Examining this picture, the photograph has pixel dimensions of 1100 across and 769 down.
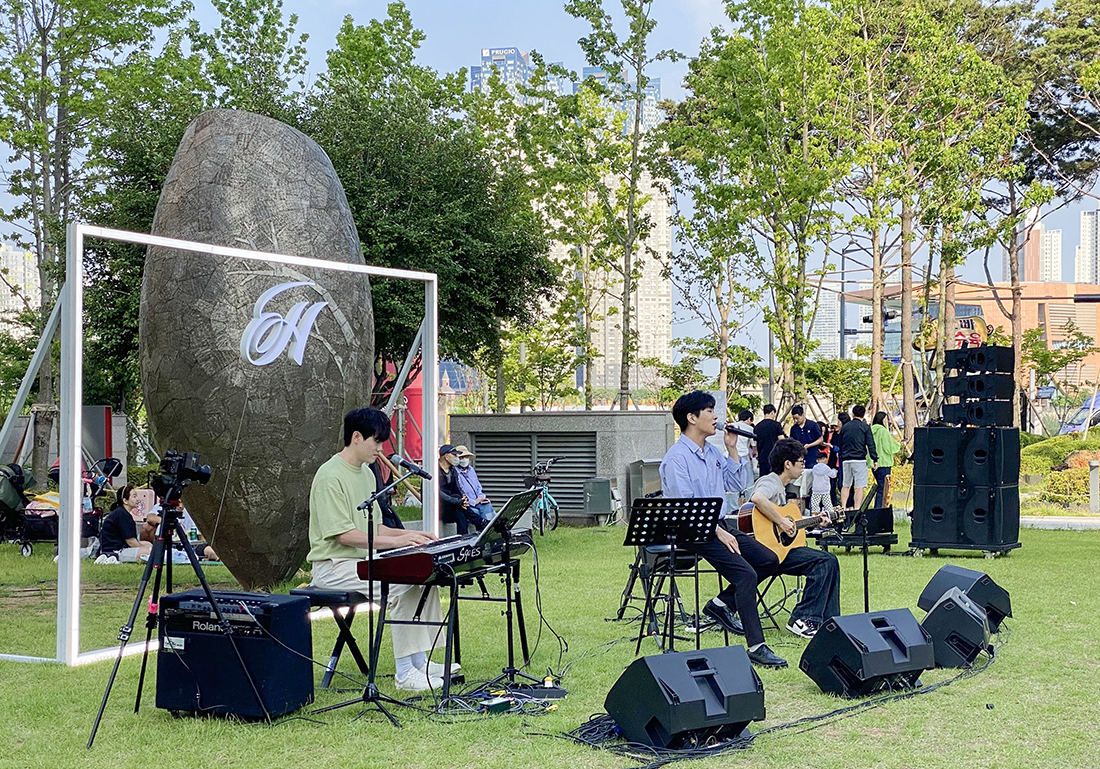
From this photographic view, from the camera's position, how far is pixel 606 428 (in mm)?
19656

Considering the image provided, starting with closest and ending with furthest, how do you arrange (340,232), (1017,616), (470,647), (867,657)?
1. (867,657)
2. (470,647)
3. (1017,616)
4. (340,232)

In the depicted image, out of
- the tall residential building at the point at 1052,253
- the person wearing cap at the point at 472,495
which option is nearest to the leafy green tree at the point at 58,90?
the person wearing cap at the point at 472,495

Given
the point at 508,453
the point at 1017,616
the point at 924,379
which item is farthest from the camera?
the point at 924,379

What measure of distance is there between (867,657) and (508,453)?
45.6 ft

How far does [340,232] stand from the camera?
10992 mm


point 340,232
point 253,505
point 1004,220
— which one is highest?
point 1004,220

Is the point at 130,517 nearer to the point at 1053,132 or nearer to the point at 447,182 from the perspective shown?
the point at 447,182

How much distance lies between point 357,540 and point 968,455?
947 cm

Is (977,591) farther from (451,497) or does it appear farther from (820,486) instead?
(820,486)

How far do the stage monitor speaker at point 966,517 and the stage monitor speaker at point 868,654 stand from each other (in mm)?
7474

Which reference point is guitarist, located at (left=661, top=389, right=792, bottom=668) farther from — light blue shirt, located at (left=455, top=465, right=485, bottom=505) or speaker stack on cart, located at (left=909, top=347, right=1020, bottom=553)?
speaker stack on cart, located at (left=909, top=347, right=1020, bottom=553)

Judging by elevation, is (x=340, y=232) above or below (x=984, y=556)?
above

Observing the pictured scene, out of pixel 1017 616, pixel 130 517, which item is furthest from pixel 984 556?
pixel 130 517

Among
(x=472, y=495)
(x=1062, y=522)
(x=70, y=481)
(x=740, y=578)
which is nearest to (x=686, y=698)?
(x=740, y=578)
